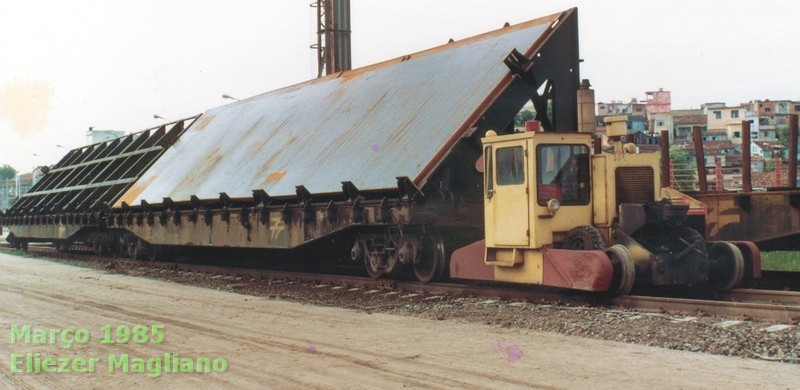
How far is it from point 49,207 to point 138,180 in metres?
7.74

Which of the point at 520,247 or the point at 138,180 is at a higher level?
the point at 138,180

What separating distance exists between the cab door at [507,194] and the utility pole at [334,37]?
21.4 meters

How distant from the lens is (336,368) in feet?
22.8

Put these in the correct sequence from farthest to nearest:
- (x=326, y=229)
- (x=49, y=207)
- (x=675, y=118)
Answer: (x=675, y=118) → (x=49, y=207) → (x=326, y=229)

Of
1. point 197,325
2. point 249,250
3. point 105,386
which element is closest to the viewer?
point 105,386

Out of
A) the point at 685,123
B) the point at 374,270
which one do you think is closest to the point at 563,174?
the point at 374,270

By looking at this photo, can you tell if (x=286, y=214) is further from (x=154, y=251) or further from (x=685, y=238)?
(x=154, y=251)

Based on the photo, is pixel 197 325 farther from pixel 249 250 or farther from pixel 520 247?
pixel 249 250

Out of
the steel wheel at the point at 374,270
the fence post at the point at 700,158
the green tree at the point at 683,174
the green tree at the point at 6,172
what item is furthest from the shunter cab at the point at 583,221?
the green tree at the point at 6,172

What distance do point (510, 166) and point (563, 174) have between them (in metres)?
0.74

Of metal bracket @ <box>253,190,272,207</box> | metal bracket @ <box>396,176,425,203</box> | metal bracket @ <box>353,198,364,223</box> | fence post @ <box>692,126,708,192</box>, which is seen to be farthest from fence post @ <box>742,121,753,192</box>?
metal bracket @ <box>253,190,272,207</box>

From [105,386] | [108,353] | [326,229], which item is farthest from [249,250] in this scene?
[105,386]

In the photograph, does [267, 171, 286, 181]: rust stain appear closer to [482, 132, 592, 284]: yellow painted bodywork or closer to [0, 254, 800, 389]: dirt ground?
[0, 254, 800, 389]: dirt ground

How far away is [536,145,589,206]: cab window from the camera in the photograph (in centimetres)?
1093
